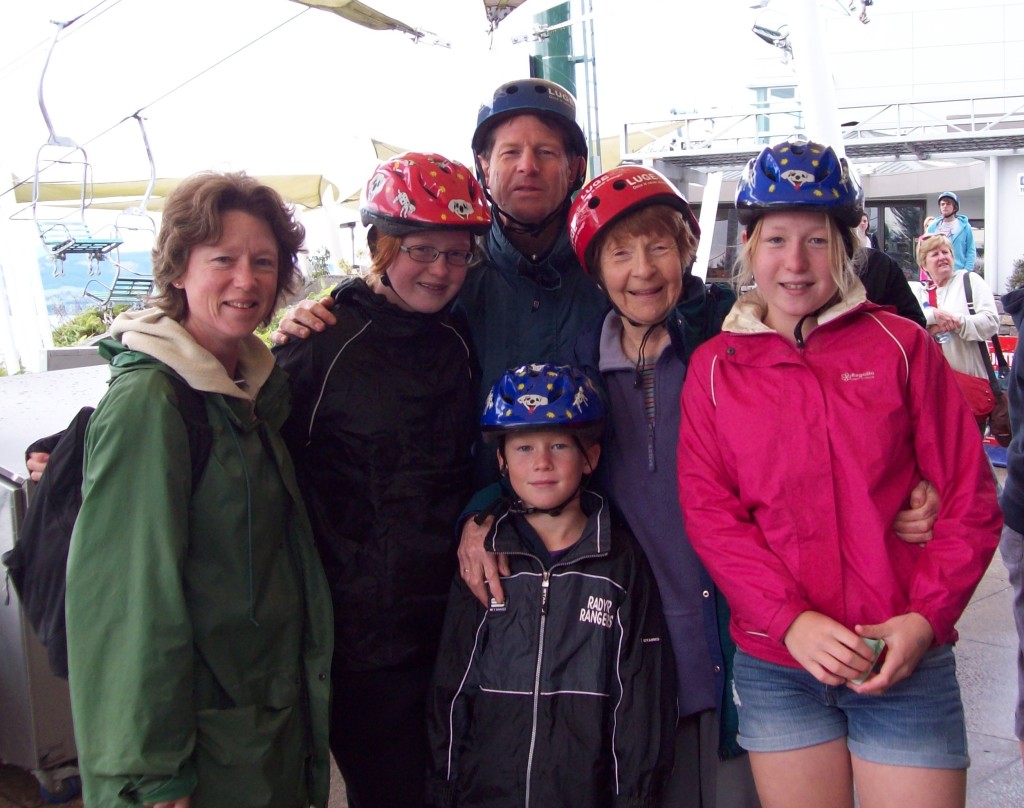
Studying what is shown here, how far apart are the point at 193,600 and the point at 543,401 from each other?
1.05 m

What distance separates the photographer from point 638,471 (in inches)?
101

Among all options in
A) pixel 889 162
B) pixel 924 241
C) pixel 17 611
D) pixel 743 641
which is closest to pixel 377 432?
pixel 743 641

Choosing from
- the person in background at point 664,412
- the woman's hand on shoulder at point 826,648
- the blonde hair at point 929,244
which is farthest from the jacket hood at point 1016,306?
the blonde hair at point 929,244

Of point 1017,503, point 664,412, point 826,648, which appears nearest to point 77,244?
point 664,412

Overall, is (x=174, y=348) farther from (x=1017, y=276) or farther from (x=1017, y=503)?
(x=1017, y=276)

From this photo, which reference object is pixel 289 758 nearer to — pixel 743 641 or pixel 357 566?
pixel 357 566

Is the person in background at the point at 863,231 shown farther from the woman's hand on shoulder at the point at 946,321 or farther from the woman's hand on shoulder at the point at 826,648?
the woman's hand on shoulder at the point at 946,321

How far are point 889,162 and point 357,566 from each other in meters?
23.9

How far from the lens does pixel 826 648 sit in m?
2.06

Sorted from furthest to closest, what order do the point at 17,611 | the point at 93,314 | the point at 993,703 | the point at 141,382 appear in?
the point at 93,314, the point at 993,703, the point at 17,611, the point at 141,382

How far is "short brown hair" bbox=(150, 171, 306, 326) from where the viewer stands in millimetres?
2227

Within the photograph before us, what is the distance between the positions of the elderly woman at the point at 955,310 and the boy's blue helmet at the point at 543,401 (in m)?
5.39

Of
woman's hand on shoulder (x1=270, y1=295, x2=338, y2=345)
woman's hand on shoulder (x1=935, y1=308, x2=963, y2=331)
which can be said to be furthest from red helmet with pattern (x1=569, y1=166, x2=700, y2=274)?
woman's hand on shoulder (x1=935, y1=308, x2=963, y2=331)

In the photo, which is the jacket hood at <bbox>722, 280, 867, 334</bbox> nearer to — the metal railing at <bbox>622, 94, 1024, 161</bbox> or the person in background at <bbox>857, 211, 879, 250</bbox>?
the person in background at <bbox>857, 211, 879, 250</bbox>
